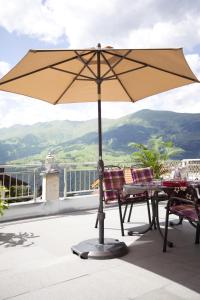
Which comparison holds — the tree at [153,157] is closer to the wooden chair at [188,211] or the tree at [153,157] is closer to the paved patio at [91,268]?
the paved patio at [91,268]

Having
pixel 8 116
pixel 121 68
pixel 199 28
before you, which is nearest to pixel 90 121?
pixel 8 116

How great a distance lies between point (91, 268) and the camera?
3.22m

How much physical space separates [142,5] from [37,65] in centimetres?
422

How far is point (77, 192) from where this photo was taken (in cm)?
731

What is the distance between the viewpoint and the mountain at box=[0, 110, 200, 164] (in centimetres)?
9188

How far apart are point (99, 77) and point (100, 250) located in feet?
6.70

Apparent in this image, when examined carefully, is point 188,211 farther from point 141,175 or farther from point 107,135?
point 107,135

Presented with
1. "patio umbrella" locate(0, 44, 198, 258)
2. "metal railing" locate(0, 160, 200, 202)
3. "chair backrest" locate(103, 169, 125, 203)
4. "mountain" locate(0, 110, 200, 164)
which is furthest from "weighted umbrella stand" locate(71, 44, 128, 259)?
"mountain" locate(0, 110, 200, 164)

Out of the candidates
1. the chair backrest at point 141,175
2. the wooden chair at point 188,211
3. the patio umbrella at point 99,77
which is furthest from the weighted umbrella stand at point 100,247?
the chair backrest at point 141,175

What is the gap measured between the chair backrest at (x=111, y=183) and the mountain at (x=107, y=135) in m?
80.5

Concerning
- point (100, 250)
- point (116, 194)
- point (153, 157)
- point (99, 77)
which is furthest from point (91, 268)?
point (153, 157)

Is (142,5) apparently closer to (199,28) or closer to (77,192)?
(77,192)

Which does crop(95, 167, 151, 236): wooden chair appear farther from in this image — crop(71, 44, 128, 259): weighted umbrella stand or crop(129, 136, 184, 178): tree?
crop(129, 136, 184, 178): tree

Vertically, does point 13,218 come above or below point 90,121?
below
